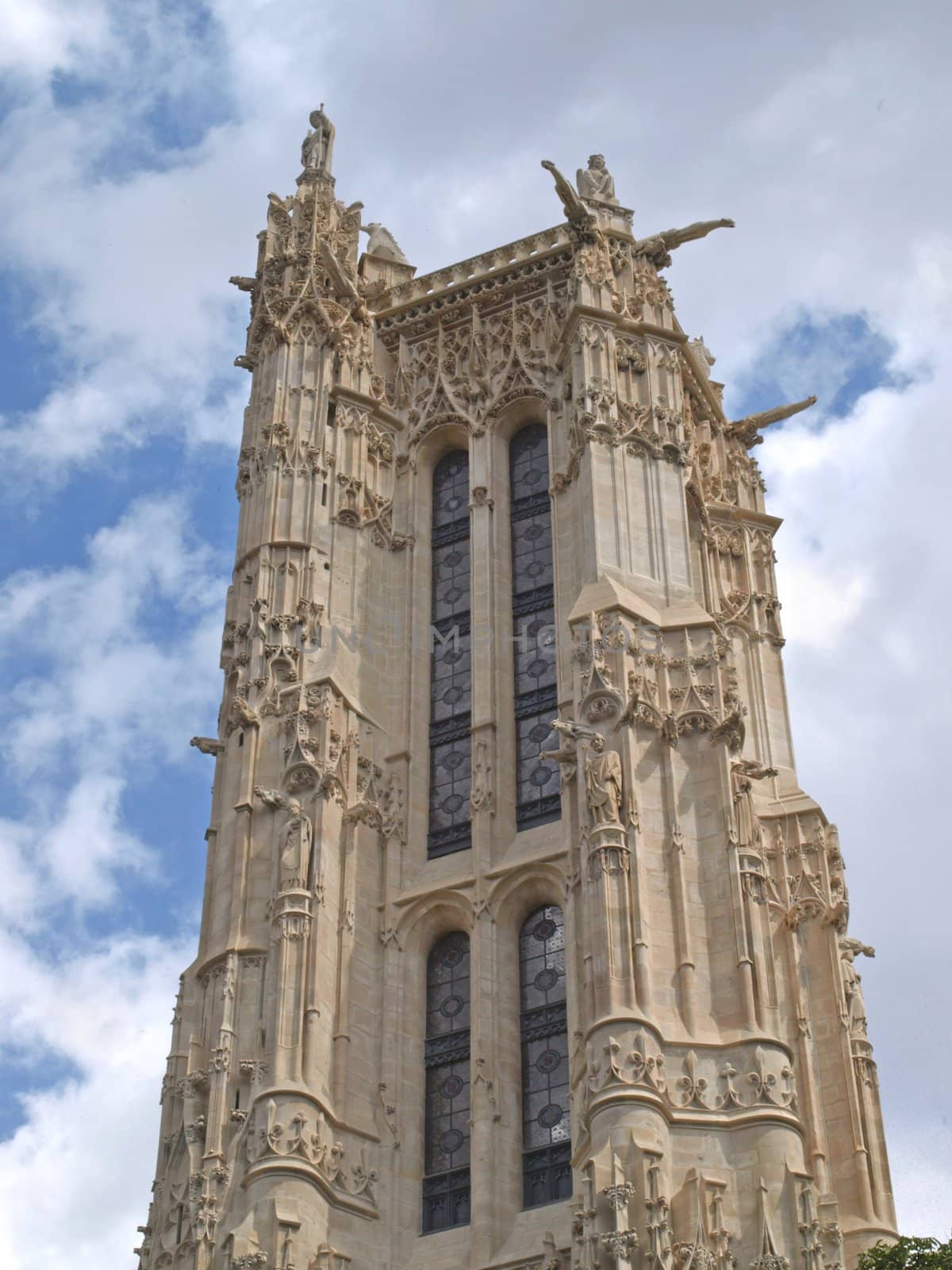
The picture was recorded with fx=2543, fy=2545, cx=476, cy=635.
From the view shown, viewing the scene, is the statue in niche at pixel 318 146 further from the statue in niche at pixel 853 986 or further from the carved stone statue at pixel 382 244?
the statue in niche at pixel 853 986

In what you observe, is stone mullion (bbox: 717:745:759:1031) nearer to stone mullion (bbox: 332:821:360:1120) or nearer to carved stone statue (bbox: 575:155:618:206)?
stone mullion (bbox: 332:821:360:1120)

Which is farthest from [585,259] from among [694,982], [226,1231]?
[226,1231]

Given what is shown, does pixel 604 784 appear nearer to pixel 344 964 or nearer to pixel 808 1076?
pixel 344 964

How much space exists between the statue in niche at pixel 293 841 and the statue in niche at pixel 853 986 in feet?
25.3

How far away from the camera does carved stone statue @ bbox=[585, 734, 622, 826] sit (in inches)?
1227

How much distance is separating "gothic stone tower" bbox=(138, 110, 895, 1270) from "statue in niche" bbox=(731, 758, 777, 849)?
0.08m

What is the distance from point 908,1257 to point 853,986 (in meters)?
9.15

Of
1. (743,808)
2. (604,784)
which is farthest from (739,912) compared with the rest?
(604,784)

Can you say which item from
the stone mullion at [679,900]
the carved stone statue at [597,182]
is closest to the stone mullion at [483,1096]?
the stone mullion at [679,900]

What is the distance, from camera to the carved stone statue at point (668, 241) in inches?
1613

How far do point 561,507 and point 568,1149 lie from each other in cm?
1081

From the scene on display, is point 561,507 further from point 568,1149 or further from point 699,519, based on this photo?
point 568,1149

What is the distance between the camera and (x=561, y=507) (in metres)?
38.6

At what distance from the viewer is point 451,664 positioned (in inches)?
1491
